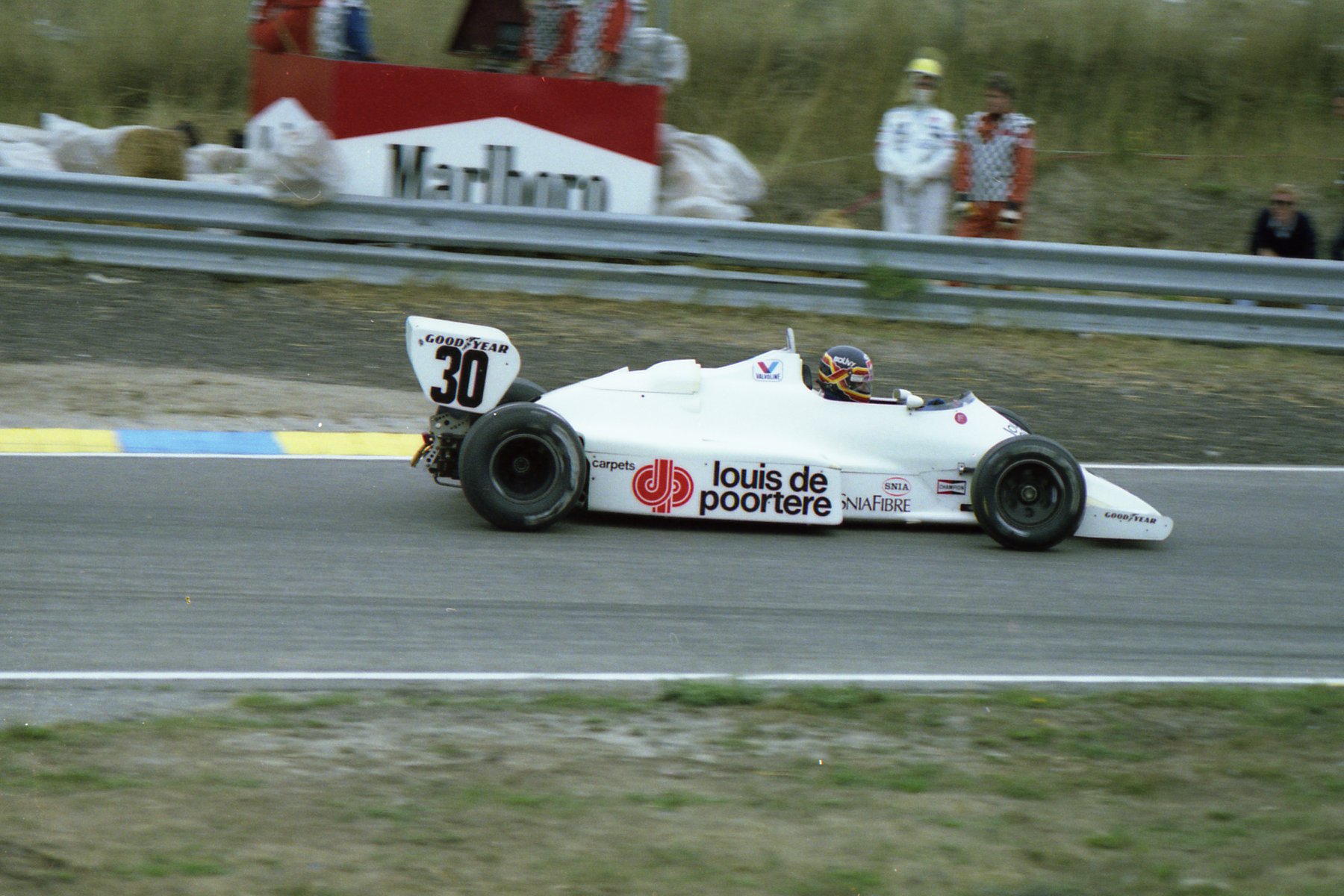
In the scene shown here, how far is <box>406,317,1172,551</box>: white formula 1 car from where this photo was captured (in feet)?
24.4

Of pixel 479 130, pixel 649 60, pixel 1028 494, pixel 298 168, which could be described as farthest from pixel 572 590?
pixel 649 60

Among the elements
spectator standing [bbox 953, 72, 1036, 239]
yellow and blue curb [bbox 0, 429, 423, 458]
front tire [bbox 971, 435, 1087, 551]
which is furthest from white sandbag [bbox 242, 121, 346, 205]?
front tire [bbox 971, 435, 1087, 551]

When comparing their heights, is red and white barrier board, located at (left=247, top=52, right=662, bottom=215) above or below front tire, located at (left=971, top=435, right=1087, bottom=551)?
above

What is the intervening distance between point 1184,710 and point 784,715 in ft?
4.84

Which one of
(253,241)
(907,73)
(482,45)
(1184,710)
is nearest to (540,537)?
(1184,710)

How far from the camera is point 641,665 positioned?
5809 mm

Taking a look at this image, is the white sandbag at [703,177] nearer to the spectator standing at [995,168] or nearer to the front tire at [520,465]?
the spectator standing at [995,168]

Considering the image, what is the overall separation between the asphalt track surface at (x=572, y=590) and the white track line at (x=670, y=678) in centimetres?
4

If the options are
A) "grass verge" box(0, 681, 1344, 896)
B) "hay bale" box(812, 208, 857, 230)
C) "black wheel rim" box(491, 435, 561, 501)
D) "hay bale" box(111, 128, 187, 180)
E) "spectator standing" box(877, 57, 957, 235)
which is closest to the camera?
"grass verge" box(0, 681, 1344, 896)

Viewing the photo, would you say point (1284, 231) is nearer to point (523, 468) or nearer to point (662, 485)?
point (662, 485)

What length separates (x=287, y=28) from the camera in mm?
12961

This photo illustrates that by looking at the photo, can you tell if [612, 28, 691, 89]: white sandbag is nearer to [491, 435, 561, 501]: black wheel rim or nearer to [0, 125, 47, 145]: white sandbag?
[0, 125, 47, 145]: white sandbag

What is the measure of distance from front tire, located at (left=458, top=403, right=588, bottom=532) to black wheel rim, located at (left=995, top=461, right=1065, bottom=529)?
6.93 feet

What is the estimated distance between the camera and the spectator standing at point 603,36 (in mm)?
12742
